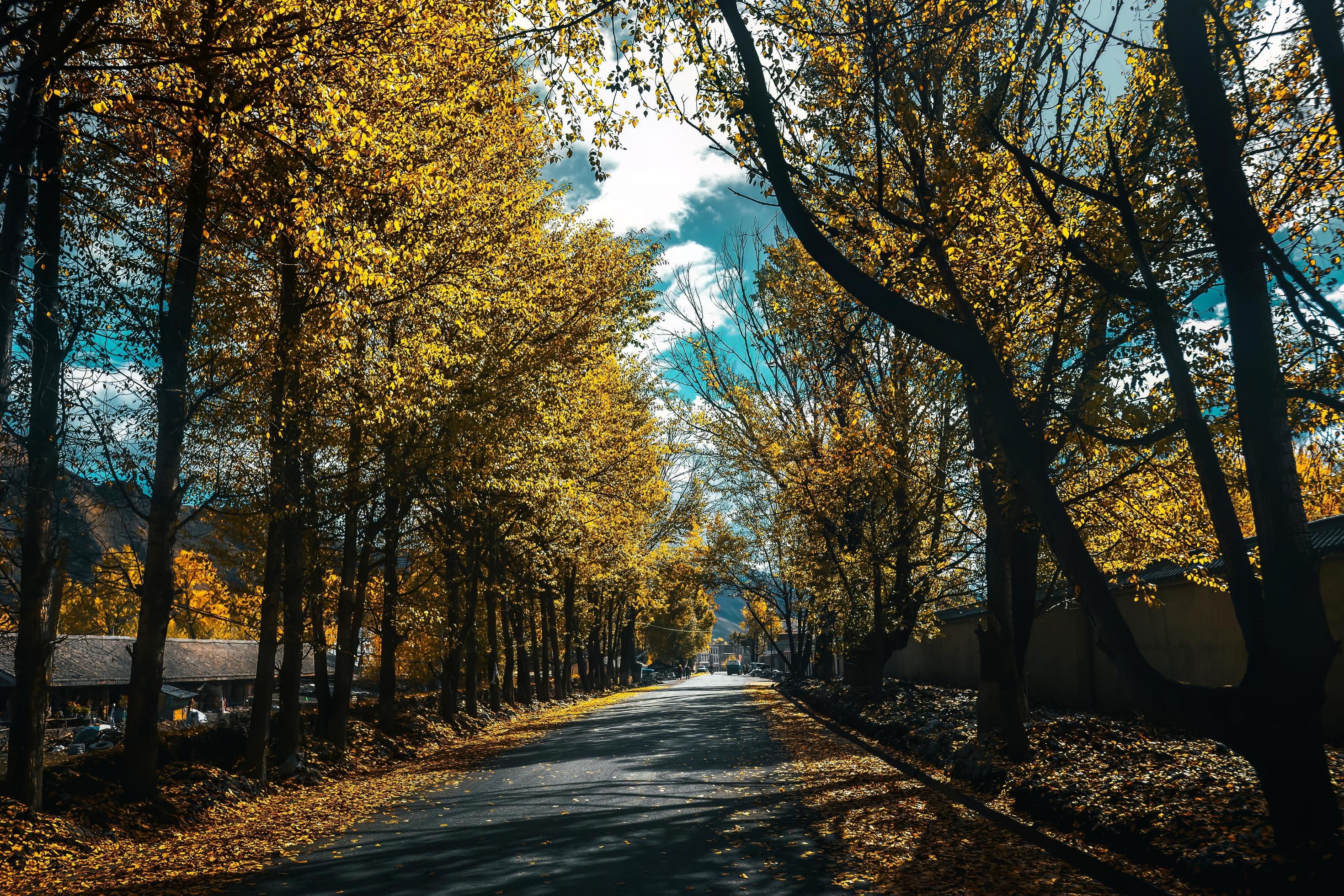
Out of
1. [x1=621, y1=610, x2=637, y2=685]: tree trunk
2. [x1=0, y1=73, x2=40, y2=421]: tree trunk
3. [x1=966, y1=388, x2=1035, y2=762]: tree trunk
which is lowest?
[x1=621, y1=610, x2=637, y2=685]: tree trunk

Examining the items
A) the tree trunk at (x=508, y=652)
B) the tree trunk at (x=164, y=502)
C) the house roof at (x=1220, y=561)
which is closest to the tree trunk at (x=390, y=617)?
the tree trunk at (x=164, y=502)

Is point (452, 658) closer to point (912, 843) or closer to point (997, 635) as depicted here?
point (997, 635)

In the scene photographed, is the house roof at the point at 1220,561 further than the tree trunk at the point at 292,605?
No

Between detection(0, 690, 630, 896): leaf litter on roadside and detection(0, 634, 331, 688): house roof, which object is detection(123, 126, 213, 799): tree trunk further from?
detection(0, 634, 331, 688): house roof

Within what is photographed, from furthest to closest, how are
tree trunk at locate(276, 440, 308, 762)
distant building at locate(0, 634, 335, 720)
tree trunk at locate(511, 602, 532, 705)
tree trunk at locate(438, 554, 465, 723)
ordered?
distant building at locate(0, 634, 335, 720)
tree trunk at locate(511, 602, 532, 705)
tree trunk at locate(438, 554, 465, 723)
tree trunk at locate(276, 440, 308, 762)

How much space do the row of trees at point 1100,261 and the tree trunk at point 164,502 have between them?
5.49 metres

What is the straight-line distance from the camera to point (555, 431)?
19219mm

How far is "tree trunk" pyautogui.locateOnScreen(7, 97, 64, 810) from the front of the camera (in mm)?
8727

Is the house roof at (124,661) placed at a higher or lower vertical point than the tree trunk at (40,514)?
lower

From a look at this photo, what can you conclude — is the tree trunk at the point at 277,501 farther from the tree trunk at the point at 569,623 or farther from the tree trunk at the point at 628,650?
the tree trunk at the point at 628,650

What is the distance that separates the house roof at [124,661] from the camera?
41.4 m

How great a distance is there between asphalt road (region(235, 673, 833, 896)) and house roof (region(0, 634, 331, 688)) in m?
23.7

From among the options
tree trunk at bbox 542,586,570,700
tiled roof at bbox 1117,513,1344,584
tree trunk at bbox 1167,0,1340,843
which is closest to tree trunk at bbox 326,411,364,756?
tree trunk at bbox 1167,0,1340,843

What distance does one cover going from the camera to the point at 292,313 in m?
12.9
